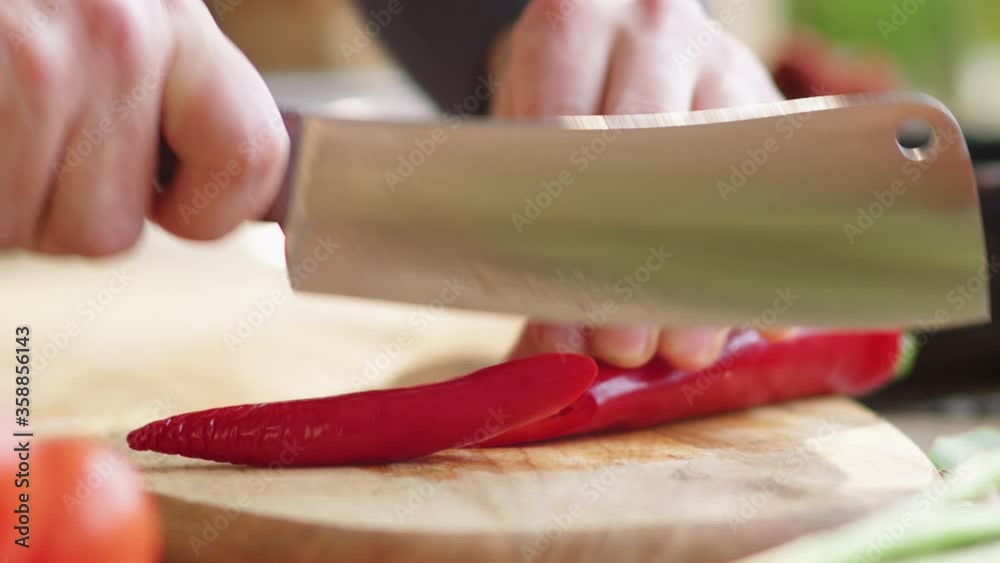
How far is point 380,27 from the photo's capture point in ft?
5.81

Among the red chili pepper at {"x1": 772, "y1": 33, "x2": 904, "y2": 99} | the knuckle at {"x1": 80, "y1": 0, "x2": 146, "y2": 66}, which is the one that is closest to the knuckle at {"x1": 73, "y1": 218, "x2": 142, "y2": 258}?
the knuckle at {"x1": 80, "y1": 0, "x2": 146, "y2": 66}

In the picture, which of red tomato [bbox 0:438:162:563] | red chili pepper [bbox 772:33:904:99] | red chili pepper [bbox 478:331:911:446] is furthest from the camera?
red chili pepper [bbox 772:33:904:99]

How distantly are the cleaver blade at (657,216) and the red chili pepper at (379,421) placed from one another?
0.07 metres

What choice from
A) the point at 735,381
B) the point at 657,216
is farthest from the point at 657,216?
the point at 735,381

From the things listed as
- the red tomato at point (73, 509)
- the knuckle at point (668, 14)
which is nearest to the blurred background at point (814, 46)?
the knuckle at point (668, 14)

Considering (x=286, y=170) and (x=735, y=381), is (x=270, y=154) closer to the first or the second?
(x=286, y=170)

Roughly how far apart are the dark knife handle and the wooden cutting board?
229 millimetres

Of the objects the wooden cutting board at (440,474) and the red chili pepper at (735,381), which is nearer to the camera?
the wooden cutting board at (440,474)

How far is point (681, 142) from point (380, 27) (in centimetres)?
111

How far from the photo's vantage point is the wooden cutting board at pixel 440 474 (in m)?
0.65

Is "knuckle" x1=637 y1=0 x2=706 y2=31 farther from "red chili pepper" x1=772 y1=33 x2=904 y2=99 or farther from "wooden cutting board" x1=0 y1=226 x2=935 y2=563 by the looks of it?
"red chili pepper" x1=772 y1=33 x2=904 y2=99

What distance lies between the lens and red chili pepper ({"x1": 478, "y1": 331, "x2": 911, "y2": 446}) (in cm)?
88

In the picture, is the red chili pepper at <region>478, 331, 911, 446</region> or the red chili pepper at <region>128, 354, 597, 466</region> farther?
the red chili pepper at <region>478, 331, 911, 446</region>

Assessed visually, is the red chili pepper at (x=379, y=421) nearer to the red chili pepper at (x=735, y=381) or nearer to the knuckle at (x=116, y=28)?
the red chili pepper at (x=735, y=381)
